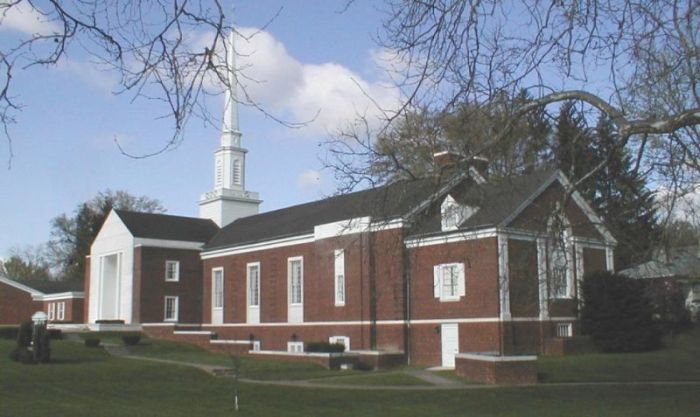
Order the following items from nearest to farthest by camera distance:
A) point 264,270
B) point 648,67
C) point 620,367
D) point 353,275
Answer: point 648,67 → point 620,367 → point 353,275 → point 264,270

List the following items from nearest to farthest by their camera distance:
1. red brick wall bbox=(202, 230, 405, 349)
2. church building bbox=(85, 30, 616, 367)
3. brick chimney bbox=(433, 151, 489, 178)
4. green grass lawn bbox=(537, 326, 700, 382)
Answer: brick chimney bbox=(433, 151, 489, 178)
church building bbox=(85, 30, 616, 367)
green grass lawn bbox=(537, 326, 700, 382)
red brick wall bbox=(202, 230, 405, 349)

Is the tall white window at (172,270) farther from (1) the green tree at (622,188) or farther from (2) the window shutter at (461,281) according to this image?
(1) the green tree at (622,188)

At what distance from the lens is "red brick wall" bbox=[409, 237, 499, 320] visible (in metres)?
36.0

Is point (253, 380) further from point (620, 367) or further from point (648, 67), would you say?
point (648, 67)

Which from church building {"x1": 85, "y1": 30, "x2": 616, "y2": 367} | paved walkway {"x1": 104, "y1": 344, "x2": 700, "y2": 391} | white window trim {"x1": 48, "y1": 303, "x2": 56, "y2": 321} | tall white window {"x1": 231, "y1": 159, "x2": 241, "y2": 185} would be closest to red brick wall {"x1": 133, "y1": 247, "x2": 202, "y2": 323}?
church building {"x1": 85, "y1": 30, "x2": 616, "y2": 367}

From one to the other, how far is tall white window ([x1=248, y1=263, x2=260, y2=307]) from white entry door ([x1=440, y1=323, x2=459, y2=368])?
1693cm

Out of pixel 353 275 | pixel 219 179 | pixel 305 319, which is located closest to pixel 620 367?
pixel 353 275

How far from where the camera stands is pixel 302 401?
81.4 ft

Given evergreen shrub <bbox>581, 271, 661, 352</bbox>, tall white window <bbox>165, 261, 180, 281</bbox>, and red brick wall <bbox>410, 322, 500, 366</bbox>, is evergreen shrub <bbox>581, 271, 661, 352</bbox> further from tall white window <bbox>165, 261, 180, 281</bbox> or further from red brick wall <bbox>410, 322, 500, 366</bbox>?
tall white window <bbox>165, 261, 180, 281</bbox>

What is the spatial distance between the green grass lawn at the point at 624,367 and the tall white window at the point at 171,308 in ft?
101

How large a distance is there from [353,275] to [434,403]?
61.0 feet

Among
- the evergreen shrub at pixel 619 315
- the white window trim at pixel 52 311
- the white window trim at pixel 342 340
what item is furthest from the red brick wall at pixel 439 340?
the white window trim at pixel 52 311

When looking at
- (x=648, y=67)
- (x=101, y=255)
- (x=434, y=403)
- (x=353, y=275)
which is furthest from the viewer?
(x=101, y=255)

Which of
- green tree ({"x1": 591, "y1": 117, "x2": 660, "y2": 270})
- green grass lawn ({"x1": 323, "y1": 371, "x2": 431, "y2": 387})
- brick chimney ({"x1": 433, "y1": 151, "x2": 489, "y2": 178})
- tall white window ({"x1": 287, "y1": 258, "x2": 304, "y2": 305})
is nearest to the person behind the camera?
brick chimney ({"x1": 433, "y1": 151, "x2": 489, "y2": 178})
